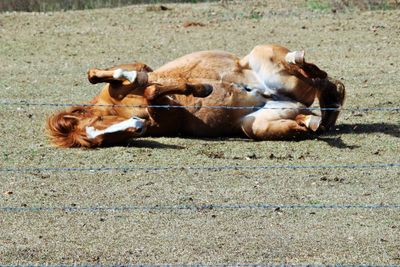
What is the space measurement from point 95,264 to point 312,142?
320cm

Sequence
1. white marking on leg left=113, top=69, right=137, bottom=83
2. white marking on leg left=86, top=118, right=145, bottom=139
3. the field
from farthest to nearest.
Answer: white marking on leg left=113, top=69, right=137, bottom=83 → white marking on leg left=86, top=118, right=145, bottom=139 → the field

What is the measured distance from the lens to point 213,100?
8344 mm

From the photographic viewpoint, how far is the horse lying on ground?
827 centimetres

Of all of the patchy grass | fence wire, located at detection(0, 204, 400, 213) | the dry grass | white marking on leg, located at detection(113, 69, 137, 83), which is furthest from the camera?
the dry grass

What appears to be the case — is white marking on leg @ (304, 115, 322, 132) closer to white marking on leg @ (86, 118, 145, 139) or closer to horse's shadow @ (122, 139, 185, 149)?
horse's shadow @ (122, 139, 185, 149)

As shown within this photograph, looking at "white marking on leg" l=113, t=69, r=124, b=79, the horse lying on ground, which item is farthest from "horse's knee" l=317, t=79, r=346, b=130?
A: "white marking on leg" l=113, t=69, r=124, b=79

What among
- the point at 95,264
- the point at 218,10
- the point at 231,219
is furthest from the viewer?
the point at 218,10

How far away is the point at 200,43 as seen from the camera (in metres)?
13.5

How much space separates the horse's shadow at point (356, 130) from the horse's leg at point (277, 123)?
27 cm

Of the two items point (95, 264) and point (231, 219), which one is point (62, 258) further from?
point (231, 219)

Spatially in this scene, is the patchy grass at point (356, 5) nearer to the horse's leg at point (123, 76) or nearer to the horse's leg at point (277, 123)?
the horse's leg at point (277, 123)

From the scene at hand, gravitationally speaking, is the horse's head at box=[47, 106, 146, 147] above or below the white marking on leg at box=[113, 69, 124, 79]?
below

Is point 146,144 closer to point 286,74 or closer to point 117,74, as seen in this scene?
point 117,74

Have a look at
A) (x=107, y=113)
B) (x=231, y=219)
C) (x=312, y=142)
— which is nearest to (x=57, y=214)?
(x=231, y=219)
